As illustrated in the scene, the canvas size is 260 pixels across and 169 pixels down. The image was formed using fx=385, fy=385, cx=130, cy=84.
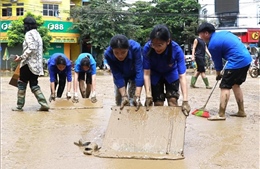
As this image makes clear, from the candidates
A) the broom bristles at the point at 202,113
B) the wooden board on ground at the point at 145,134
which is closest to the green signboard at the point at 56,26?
the broom bristles at the point at 202,113

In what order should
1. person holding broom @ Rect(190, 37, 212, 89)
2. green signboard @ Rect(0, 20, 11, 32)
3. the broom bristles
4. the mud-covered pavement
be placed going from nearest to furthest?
the mud-covered pavement → the broom bristles → person holding broom @ Rect(190, 37, 212, 89) → green signboard @ Rect(0, 20, 11, 32)

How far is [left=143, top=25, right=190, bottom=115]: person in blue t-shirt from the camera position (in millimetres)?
3773

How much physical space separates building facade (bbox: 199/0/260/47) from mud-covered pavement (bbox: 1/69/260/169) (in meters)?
28.9

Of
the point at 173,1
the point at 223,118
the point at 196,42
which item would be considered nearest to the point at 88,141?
the point at 223,118

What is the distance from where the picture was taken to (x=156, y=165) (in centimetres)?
330

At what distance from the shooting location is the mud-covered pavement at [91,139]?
11.1ft

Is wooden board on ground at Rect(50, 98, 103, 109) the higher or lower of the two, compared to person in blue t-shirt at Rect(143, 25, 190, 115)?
lower

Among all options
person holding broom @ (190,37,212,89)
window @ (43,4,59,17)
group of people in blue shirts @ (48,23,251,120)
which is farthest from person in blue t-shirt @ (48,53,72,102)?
window @ (43,4,59,17)

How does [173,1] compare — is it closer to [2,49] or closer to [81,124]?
[2,49]

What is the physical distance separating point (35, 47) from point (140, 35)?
28.5m

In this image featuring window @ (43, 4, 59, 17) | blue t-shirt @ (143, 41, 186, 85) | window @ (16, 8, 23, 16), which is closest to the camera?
blue t-shirt @ (143, 41, 186, 85)

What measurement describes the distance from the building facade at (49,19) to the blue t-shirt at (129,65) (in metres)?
27.7

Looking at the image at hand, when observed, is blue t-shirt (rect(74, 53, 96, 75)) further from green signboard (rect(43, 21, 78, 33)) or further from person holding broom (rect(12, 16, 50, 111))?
green signboard (rect(43, 21, 78, 33))

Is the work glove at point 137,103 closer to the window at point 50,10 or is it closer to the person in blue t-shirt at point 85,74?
the person in blue t-shirt at point 85,74
